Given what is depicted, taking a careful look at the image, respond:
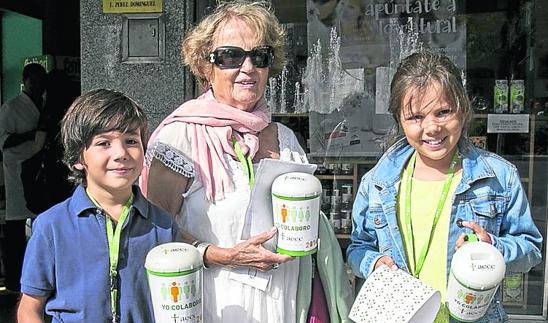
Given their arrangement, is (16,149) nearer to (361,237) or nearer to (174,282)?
(361,237)

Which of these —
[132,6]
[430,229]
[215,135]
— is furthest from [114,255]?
[132,6]

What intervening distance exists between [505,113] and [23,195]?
3897 mm

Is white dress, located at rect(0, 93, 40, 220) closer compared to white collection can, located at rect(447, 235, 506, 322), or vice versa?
white collection can, located at rect(447, 235, 506, 322)

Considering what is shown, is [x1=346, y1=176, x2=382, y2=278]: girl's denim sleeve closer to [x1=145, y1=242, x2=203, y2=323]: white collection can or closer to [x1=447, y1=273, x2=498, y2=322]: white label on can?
[x1=447, y1=273, x2=498, y2=322]: white label on can

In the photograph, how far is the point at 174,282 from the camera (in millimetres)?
1617

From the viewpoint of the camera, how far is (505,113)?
4.39m

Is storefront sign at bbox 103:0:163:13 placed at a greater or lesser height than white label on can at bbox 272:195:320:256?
greater

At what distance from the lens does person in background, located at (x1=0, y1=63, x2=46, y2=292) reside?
5.12 metres

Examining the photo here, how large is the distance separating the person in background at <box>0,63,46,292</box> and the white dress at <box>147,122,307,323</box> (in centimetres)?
354

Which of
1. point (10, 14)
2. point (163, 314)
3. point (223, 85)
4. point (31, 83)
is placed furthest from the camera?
point (10, 14)

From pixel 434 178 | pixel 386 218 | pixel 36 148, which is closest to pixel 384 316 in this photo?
pixel 386 218

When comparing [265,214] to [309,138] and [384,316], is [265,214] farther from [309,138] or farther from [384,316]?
[309,138]

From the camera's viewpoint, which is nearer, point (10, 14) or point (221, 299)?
point (221, 299)

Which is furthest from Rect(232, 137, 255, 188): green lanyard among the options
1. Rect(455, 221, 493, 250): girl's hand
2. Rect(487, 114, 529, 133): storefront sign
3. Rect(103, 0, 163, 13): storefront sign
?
Rect(487, 114, 529, 133): storefront sign
